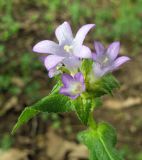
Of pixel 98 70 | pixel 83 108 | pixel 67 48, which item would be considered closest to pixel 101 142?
pixel 83 108

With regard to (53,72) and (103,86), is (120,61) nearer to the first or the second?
(103,86)

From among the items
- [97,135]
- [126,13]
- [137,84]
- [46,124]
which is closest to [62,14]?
[126,13]

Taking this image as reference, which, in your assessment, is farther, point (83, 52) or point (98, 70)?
point (98, 70)

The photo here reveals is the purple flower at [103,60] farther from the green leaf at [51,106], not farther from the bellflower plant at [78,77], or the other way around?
the green leaf at [51,106]

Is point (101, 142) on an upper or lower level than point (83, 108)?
lower

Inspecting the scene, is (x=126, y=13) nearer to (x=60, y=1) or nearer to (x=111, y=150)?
(x=60, y=1)

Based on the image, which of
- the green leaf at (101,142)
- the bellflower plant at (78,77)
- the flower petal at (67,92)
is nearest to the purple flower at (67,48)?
the bellflower plant at (78,77)
